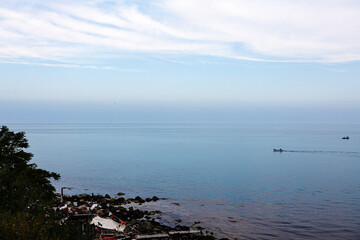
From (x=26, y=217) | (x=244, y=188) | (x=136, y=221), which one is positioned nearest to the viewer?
(x=26, y=217)

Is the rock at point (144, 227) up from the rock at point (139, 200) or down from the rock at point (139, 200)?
up

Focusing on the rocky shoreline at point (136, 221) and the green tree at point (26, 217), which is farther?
the rocky shoreline at point (136, 221)

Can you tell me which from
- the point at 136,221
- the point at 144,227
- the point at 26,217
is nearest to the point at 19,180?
the point at 26,217

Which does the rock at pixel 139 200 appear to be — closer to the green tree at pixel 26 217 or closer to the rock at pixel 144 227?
the rock at pixel 144 227

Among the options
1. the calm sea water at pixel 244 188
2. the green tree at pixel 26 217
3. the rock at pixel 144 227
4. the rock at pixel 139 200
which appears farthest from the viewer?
the rock at pixel 139 200

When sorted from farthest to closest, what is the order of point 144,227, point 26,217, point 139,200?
point 139,200 → point 144,227 → point 26,217

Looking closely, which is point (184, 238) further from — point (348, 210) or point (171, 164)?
point (171, 164)

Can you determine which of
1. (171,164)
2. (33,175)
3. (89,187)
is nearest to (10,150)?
(33,175)

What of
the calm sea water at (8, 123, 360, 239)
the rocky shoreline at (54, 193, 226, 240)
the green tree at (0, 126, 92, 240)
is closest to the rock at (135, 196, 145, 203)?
the rocky shoreline at (54, 193, 226, 240)

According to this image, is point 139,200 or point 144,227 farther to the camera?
point 139,200

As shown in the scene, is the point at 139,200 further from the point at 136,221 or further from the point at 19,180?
the point at 19,180

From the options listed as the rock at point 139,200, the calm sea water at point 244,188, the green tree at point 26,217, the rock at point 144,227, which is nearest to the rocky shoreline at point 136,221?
the rock at point 144,227

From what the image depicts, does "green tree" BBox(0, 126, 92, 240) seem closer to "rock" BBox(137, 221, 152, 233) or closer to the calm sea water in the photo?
"rock" BBox(137, 221, 152, 233)

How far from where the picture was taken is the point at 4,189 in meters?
18.9
